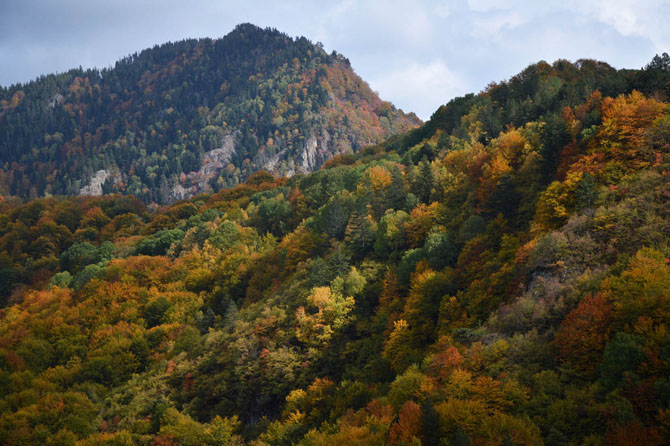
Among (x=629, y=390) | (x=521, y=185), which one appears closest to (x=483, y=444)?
(x=629, y=390)

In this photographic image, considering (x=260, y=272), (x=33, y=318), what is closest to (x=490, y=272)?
(x=260, y=272)

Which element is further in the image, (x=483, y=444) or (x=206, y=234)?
(x=206, y=234)

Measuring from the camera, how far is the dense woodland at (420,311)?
37.1 meters

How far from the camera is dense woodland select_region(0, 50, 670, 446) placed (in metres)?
37.1

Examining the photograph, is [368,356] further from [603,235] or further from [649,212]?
[649,212]

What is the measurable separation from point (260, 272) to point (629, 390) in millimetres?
74196

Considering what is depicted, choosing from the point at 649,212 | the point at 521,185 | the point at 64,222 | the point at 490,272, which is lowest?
the point at 490,272

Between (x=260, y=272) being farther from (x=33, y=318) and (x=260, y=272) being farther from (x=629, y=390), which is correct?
(x=629, y=390)

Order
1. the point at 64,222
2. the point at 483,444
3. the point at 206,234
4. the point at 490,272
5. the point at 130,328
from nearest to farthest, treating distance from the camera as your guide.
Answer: the point at 483,444 < the point at 490,272 < the point at 130,328 < the point at 206,234 < the point at 64,222

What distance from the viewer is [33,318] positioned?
9669 centimetres

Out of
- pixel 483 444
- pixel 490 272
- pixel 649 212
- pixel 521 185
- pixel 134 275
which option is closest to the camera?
pixel 483 444

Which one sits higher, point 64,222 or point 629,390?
point 64,222

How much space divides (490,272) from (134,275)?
79959 mm

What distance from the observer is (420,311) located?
193 ft
